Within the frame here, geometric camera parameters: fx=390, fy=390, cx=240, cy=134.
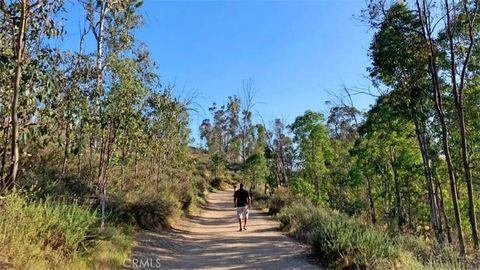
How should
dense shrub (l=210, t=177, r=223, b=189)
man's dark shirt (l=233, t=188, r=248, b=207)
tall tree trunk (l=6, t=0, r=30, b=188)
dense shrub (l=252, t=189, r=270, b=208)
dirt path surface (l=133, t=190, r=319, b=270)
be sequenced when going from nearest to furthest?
tall tree trunk (l=6, t=0, r=30, b=188), dirt path surface (l=133, t=190, r=319, b=270), man's dark shirt (l=233, t=188, r=248, b=207), dense shrub (l=252, t=189, r=270, b=208), dense shrub (l=210, t=177, r=223, b=189)

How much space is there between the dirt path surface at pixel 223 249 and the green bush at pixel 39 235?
2.09 meters

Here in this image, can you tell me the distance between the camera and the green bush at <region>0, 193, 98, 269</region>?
4930 mm

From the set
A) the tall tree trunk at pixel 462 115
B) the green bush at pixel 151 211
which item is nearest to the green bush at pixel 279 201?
the green bush at pixel 151 211

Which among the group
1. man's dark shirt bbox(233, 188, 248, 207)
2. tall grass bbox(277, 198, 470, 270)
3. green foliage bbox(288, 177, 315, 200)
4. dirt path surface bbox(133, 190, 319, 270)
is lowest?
dirt path surface bbox(133, 190, 319, 270)

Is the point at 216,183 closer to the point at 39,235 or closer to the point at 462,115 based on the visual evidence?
the point at 462,115

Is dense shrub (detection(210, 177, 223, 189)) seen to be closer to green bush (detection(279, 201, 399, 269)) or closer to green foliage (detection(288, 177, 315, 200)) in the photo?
green foliage (detection(288, 177, 315, 200))

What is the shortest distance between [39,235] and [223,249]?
5.62 meters

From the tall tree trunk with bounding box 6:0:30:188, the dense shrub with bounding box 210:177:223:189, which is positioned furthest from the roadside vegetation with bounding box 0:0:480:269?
the dense shrub with bounding box 210:177:223:189

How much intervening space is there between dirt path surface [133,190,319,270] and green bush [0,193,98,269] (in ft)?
6.84

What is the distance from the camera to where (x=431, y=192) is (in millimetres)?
18797

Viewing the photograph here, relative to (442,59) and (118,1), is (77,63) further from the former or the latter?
(442,59)

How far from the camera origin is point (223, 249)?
418 inches

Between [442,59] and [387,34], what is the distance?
297cm

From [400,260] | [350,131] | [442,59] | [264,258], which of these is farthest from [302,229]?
[350,131]
